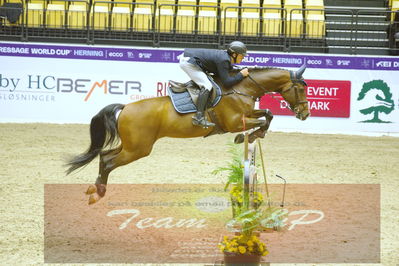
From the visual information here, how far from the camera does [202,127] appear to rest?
809cm

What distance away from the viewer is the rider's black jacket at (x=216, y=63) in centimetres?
805

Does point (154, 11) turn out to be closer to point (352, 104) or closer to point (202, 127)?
point (352, 104)

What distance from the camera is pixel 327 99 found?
17.3 m

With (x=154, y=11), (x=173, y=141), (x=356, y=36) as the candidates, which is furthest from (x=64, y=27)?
(x=356, y=36)

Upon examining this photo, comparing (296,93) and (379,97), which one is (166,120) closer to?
(296,93)

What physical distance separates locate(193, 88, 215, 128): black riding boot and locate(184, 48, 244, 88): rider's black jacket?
0.35 metres

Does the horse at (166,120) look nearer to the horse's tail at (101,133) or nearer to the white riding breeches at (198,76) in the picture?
the horse's tail at (101,133)

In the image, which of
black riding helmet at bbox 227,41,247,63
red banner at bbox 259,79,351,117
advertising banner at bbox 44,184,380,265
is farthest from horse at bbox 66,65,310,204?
red banner at bbox 259,79,351,117

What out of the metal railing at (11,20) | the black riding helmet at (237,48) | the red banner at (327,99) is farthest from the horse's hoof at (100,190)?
the metal railing at (11,20)

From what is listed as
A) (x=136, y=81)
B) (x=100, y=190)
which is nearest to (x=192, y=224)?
(x=100, y=190)

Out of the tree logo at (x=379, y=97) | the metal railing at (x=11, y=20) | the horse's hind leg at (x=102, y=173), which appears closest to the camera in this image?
the horse's hind leg at (x=102, y=173)

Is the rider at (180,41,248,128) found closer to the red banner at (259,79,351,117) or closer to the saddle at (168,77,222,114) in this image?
the saddle at (168,77,222,114)

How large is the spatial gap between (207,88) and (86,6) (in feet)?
36.6

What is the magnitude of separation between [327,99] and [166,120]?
10.2 m
